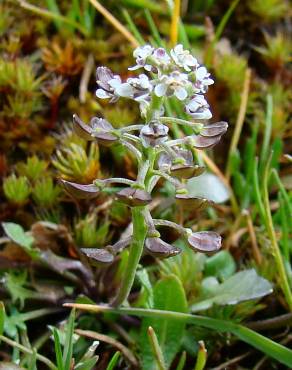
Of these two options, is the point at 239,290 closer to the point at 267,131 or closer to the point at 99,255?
the point at 99,255

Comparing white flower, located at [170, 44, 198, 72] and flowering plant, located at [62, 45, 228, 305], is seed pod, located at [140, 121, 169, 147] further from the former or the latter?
white flower, located at [170, 44, 198, 72]

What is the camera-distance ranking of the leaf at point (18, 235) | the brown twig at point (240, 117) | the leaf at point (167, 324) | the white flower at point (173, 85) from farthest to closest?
→ 1. the brown twig at point (240, 117)
2. the leaf at point (18, 235)
3. the leaf at point (167, 324)
4. the white flower at point (173, 85)

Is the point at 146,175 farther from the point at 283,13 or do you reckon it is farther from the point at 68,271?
the point at 283,13

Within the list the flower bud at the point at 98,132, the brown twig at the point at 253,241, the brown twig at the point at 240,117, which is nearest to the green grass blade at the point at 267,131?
the brown twig at the point at 240,117

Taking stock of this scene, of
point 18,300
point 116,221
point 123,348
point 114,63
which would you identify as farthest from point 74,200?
point 114,63

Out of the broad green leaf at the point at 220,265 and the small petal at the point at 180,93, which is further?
the broad green leaf at the point at 220,265

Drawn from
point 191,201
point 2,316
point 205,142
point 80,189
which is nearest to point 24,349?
point 2,316

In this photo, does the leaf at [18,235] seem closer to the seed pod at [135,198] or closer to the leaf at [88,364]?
the leaf at [88,364]
